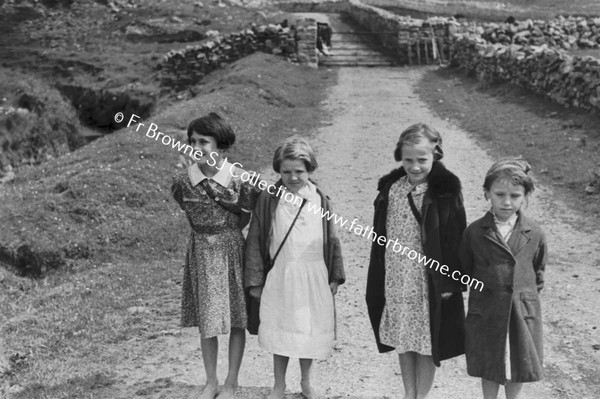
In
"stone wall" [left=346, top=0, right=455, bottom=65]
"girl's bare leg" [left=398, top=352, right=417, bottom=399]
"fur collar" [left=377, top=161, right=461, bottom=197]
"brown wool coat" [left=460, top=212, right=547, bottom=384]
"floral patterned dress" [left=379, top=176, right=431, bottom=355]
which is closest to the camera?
"brown wool coat" [left=460, top=212, right=547, bottom=384]

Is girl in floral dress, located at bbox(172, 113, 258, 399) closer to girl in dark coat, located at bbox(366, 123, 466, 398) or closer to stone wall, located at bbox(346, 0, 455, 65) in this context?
girl in dark coat, located at bbox(366, 123, 466, 398)

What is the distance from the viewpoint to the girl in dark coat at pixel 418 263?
4.17 m

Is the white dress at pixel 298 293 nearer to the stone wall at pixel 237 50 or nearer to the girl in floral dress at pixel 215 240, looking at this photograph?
the girl in floral dress at pixel 215 240

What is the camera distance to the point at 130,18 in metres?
29.4

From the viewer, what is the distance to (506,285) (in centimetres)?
392

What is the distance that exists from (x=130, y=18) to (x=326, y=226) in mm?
26855

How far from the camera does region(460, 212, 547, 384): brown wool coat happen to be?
154 inches

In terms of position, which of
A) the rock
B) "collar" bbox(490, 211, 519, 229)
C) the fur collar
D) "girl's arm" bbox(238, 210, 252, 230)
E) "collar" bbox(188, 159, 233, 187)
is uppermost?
the fur collar

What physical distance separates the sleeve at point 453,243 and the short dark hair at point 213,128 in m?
1.43

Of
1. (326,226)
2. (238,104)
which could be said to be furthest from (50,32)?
(326,226)

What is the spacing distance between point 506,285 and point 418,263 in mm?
526

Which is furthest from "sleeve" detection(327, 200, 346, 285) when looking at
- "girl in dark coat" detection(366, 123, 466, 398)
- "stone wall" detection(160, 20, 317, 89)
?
"stone wall" detection(160, 20, 317, 89)

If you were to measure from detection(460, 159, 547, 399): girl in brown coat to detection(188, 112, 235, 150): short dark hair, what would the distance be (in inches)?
62.0

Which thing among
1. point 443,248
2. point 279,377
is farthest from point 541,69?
point 279,377
